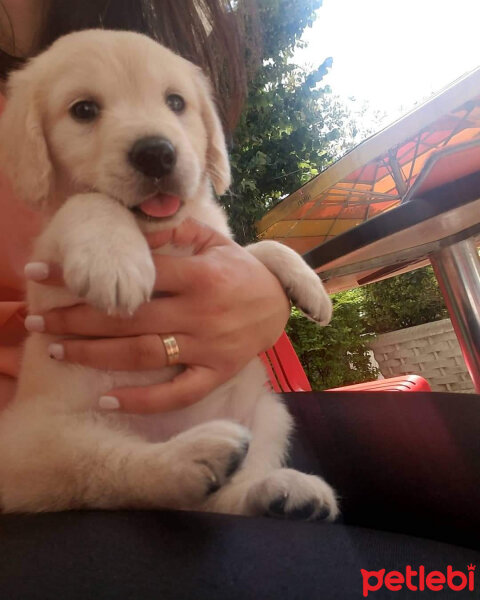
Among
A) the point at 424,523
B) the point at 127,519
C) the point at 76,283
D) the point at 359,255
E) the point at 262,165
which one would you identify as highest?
the point at 262,165

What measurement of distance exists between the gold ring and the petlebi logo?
544 mm

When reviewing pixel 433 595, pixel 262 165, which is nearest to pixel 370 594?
pixel 433 595

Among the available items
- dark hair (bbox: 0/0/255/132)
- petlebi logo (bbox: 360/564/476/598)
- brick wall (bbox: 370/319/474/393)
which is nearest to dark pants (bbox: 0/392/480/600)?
petlebi logo (bbox: 360/564/476/598)

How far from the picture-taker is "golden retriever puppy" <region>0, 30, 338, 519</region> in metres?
0.83

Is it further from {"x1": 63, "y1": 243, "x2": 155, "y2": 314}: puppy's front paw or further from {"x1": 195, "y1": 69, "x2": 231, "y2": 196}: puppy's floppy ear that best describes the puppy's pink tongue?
{"x1": 195, "y1": 69, "x2": 231, "y2": 196}: puppy's floppy ear

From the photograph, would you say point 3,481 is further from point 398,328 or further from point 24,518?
point 398,328

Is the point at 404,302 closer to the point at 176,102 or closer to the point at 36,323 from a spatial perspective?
the point at 176,102

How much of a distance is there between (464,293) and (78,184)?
0.96 meters

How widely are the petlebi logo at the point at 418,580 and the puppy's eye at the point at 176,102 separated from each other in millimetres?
1040

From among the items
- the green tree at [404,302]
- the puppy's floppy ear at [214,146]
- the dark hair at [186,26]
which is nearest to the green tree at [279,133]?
the green tree at [404,302]

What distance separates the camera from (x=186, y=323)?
1.08 metres

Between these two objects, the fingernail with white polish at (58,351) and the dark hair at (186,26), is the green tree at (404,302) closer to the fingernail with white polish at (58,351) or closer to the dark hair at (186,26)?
the dark hair at (186,26)

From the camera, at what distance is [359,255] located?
47.4 inches

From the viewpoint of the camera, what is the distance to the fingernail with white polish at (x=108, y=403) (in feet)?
3.22
